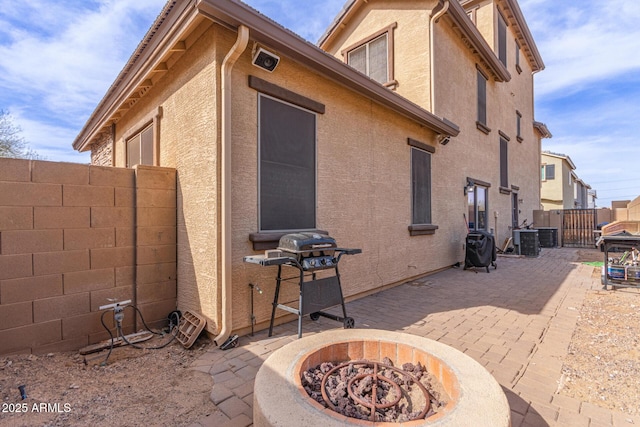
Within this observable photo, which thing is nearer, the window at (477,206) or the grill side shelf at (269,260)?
the grill side shelf at (269,260)

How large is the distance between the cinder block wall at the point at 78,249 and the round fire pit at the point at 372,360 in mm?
2392

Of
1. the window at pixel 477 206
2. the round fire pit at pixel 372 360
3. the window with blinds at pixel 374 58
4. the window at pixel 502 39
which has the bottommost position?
the round fire pit at pixel 372 360

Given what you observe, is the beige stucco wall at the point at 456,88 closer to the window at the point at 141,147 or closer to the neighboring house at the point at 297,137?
the neighboring house at the point at 297,137

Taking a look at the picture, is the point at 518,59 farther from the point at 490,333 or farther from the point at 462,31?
the point at 490,333

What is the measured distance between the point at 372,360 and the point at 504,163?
11380 mm

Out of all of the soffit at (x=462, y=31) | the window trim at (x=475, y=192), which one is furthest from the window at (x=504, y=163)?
the soffit at (x=462, y=31)

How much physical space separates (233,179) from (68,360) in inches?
90.2

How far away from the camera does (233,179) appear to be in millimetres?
3199

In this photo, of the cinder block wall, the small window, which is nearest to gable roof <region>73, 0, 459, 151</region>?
the cinder block wall

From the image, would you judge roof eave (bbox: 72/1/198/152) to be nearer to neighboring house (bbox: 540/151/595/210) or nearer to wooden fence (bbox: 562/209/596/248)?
wooden fence (bbox: 562/209/596/248)

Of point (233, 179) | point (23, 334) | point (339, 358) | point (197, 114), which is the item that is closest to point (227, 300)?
point (233, 179)

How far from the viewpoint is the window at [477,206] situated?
8461 millimetres

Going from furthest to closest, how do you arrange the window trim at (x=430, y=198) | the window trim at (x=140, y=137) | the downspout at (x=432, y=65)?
the downspout at (x=432, y=65), the window trim at (x=430, y=198), the window trim at (x=140, y=137)

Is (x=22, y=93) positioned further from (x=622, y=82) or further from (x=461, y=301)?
(x=622, y=82)
